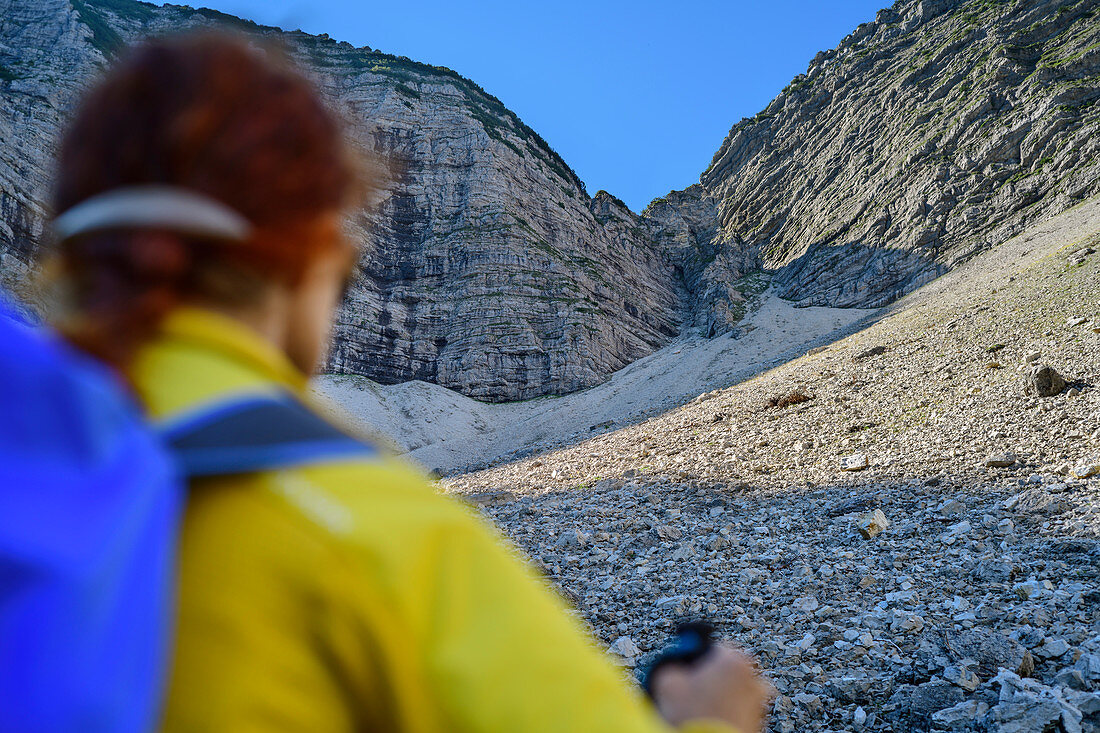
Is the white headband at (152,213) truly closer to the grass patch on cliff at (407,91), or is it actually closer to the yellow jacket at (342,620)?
the yellow jacket at (342,620)

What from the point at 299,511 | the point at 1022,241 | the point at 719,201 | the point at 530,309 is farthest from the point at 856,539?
the point at 719,201

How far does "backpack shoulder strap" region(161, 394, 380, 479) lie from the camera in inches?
27.4

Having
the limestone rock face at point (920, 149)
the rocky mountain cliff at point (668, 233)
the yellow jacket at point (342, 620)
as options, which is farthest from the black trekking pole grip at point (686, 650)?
the limestone rock face at point (920, 149)

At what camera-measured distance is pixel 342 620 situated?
0.70 meters

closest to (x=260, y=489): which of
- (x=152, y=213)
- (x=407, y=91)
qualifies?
(x=152, y=213)

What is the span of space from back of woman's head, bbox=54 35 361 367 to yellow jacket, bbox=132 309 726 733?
0.19 meters

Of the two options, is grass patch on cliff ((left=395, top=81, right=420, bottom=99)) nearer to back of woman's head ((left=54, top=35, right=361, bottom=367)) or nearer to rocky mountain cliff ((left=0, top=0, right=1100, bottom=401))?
rocky mountain cliff ((left=0, top=0, right=1100, bottom=401))

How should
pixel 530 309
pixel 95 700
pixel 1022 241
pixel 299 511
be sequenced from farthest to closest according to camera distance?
pixel 530 309, pixel 1022 241, pixel 299 511, pixel 95 700

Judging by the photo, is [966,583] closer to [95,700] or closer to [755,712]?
[755,712]

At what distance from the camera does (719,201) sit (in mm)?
93000

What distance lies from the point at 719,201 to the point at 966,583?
3790 inches

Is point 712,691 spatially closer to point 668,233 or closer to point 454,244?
point 454,244

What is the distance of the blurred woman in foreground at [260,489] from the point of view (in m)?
0.70

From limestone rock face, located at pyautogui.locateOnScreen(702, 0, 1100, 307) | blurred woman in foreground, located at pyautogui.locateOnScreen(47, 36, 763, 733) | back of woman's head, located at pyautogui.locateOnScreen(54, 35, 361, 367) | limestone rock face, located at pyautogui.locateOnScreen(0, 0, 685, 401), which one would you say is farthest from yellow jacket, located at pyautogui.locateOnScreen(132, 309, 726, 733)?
limestone rock face, located at pyautogui.locateOnScreen(702, 0, 1100, 307)
